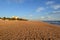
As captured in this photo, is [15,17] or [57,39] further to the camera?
[15,17]

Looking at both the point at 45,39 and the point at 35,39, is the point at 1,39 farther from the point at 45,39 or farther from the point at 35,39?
the point at 45,39

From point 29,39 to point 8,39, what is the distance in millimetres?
1504

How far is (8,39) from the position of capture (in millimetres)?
8227

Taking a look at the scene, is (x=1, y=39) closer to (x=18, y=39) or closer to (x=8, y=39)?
(x=8, y=39)

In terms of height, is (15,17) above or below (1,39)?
above

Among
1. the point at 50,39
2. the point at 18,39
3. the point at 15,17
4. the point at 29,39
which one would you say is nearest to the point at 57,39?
the point at 50,39

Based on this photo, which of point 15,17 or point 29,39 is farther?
point 15,17

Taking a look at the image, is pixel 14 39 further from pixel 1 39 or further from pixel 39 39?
pixel 39 39

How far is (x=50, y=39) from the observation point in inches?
335

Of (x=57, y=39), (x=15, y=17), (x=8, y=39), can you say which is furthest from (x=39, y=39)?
(x=15, y=17)

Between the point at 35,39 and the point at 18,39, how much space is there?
1242 mm

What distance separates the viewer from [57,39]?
28.2ft

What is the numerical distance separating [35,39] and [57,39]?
5.46 feet

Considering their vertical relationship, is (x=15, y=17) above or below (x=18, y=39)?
above
